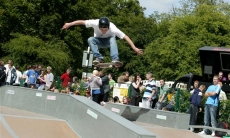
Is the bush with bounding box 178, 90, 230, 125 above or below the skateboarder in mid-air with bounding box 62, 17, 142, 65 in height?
below

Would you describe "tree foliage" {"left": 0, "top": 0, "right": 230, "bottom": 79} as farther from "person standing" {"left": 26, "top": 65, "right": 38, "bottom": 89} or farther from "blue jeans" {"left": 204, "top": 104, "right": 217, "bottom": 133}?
"blue jeans" {"left": 204, "top": 104, "right": 217, "bottom": 133}

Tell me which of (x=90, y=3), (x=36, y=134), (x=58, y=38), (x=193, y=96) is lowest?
(x=36, y=134)

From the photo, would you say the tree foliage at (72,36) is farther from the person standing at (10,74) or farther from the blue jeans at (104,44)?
the blue jeans at (104,44)

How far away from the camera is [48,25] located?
1561 inches

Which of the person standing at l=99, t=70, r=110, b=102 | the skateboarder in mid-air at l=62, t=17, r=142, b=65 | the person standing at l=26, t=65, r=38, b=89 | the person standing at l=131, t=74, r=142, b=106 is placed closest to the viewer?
the skateboarder in mid-air at l=62, t=17, r=142, b=65

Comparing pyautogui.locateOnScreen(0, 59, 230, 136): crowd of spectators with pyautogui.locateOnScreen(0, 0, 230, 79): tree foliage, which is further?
pyautogui.locateOnScreen(0, 0, 230, 79): tree foliage

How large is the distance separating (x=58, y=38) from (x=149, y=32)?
1706 centimetres

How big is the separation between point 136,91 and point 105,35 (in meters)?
4.25

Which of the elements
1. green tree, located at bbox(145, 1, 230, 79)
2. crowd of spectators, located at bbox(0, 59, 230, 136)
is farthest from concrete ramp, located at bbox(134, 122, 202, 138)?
green tree, located at bbox(145, 1, 230, 79)

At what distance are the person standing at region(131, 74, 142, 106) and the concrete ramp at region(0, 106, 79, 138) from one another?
4411mm

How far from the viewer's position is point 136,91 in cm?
1439

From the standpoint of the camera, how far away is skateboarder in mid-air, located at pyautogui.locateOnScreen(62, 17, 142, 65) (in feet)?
33.6

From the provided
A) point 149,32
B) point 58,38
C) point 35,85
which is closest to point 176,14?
point 149,32

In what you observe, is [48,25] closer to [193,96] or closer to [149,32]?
[149,32]
